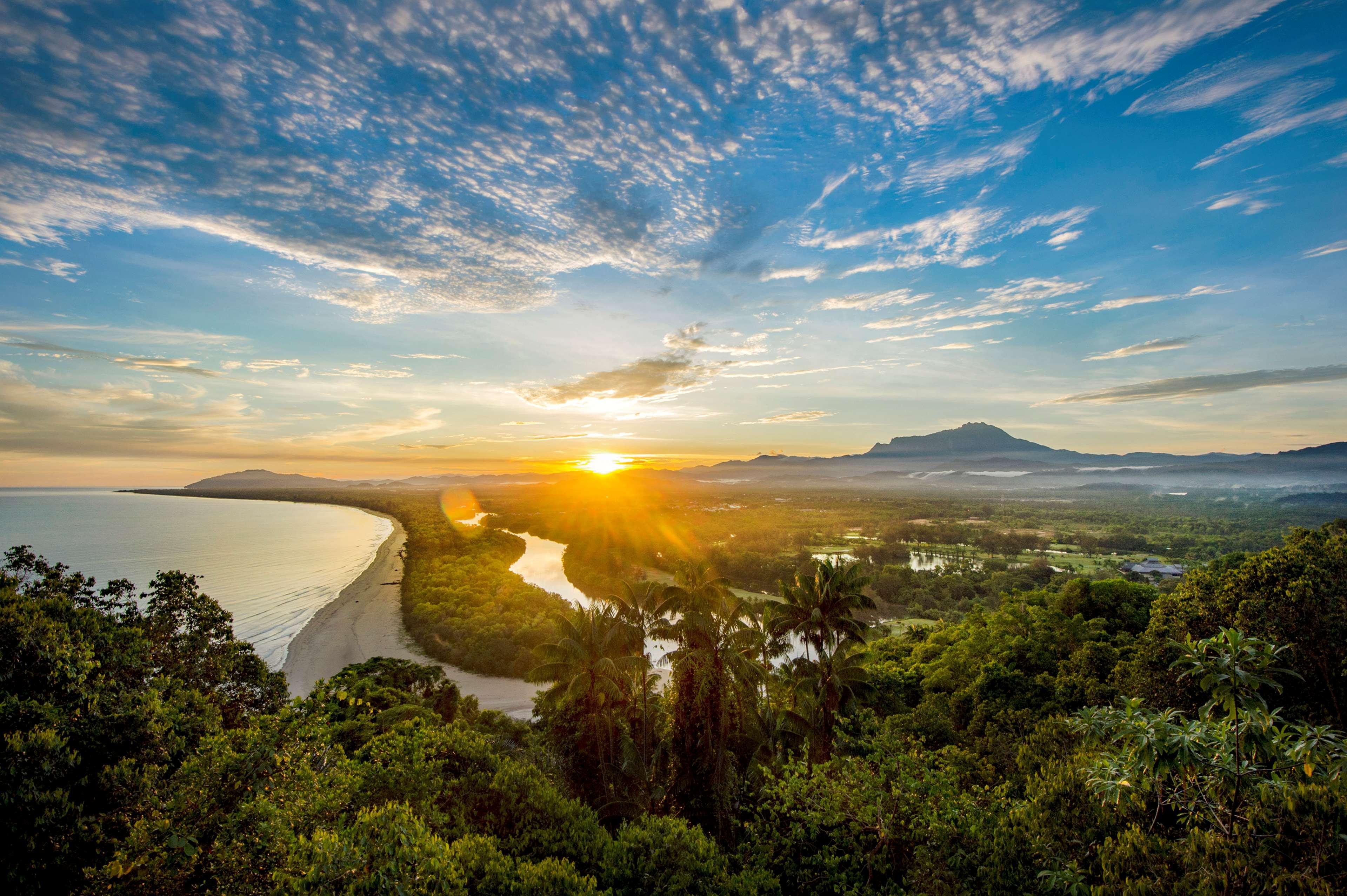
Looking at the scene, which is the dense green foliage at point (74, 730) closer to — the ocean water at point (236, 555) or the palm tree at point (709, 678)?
the palm tree at point (709, 678)

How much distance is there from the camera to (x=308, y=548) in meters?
108

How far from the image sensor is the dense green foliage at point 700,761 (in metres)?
7.11

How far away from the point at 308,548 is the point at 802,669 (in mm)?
114193

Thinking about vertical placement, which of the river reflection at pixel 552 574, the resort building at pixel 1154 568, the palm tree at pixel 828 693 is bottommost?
the river reflection at pixel 552 574

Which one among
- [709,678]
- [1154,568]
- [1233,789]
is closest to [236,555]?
[709,678]

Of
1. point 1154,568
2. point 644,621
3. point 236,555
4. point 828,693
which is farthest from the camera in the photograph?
point 236,555

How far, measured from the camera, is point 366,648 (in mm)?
47188

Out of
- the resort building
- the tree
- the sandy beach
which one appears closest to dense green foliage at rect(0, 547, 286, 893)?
the tree

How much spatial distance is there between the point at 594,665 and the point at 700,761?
5359 mm

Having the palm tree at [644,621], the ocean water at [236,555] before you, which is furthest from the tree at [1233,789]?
Answer: the ocean water at [236,555]

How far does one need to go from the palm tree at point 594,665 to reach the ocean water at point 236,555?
3139 cm

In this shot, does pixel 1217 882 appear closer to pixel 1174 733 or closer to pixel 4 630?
pixel 1174 733

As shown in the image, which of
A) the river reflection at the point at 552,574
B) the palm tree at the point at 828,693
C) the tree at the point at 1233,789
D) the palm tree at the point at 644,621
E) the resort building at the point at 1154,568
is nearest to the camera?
the tree at the point at 1233,789

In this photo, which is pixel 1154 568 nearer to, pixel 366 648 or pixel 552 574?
pixel 552 574
